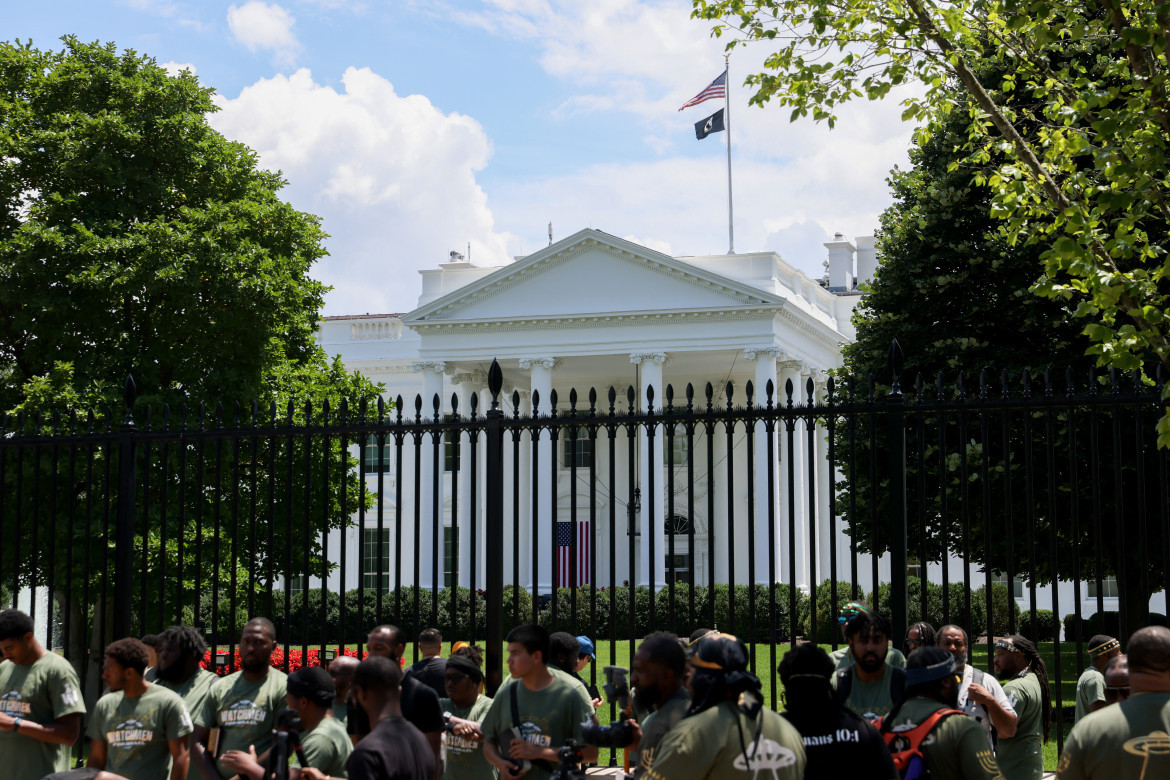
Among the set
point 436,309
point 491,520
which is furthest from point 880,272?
point 436,309

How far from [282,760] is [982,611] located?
24071mm

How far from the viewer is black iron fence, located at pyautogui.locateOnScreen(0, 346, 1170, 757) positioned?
753 centimetres

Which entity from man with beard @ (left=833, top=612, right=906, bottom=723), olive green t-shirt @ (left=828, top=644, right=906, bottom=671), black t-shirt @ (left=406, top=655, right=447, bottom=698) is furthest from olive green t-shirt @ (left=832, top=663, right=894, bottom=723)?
black t-shirt @ (left=406, top=655, right=447, bottom=698)

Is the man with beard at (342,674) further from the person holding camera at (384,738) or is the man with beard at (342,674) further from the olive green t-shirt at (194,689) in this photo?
the person holding camera at (384,738)

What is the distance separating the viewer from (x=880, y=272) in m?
18.1

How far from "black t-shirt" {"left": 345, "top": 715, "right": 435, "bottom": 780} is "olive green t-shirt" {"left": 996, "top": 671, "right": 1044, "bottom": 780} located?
3391mm

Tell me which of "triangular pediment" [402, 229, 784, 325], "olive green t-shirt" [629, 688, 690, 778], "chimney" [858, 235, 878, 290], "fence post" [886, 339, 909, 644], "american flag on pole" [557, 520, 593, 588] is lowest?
"american flag on pole" [557, 520, 593, 588]

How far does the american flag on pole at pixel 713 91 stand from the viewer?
117 feet

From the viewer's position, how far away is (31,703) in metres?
6.52

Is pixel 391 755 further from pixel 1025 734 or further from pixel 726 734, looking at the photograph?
pixel 1025 734

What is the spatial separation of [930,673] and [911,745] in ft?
0.92

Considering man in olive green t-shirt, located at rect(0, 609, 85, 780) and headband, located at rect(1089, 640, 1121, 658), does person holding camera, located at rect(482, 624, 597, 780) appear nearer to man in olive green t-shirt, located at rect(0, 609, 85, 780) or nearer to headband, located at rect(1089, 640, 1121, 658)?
man in olive green t-shirt, located at rect(0, 609, 85, 780)

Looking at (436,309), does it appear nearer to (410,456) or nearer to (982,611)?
(410,456)

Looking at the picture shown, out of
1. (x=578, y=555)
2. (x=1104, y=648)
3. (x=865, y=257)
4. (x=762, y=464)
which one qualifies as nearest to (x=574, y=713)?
(x=1104, y=648)
